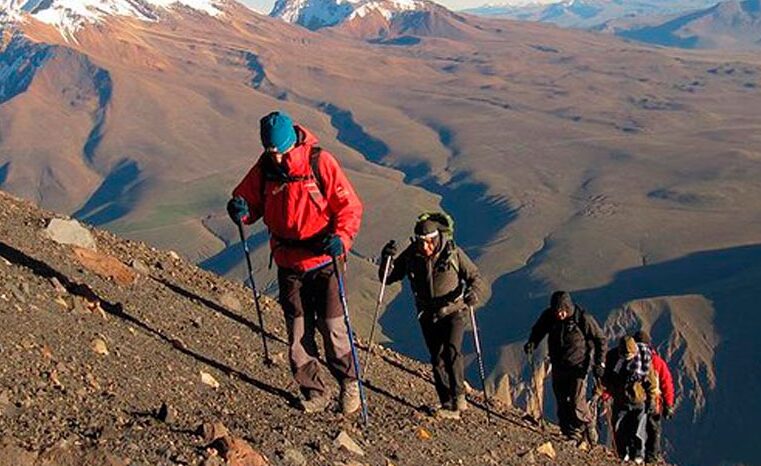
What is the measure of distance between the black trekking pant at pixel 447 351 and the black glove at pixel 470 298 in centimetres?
26

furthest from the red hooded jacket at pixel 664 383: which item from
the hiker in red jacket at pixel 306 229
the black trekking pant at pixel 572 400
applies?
the hiker in red jacket at pixel 306 229

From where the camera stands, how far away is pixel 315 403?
10820 millimetres

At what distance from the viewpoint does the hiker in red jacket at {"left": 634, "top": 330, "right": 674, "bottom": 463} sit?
1438cm

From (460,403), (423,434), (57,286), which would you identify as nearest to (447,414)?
(460,403)

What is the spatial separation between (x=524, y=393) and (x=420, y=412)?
10643cm

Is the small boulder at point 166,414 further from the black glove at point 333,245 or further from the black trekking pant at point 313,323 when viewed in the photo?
the black glove at point 333,245

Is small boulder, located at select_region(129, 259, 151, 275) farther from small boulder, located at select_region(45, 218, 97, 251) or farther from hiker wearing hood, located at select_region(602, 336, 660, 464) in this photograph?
hiker wearing hood, located at select_region(602, 336, 660, 464)

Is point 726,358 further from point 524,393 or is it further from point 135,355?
point 135,355

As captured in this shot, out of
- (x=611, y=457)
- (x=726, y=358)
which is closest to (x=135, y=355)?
(x=611, y=457)

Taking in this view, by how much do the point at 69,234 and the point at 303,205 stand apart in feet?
22.6

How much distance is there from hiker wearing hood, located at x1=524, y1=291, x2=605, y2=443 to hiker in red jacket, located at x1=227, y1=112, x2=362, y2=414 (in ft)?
12.2

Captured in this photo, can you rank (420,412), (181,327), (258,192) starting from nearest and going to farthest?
1. (258,192)
2. (420,412)
3. (181,327)

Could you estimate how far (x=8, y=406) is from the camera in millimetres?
8547

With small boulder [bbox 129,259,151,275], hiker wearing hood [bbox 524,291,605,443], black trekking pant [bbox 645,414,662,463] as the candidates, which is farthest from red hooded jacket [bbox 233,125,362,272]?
black trekking pant [bbox 645,414,662,463]
